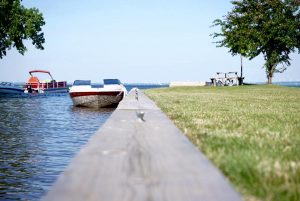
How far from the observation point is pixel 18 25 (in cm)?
5500

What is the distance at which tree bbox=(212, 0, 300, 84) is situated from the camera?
56.9m

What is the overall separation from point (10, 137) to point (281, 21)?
5246cm

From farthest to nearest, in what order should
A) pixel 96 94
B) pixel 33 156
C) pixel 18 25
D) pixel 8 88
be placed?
pixel 8 88 → pixel 18 25 → pixel 96 94 → pixel 33 156

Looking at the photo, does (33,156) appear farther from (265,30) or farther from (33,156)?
(265,30)

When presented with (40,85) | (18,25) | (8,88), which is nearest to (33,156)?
(18,25)

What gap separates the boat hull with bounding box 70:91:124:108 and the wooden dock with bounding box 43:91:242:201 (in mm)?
27864

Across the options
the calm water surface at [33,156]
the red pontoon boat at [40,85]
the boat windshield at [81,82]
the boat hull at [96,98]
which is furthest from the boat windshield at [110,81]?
the red pontoon boat at [40,85]

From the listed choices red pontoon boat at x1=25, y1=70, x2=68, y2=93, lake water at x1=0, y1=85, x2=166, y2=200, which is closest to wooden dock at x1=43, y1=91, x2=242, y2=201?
lake water at x1=0, y1=85, x2=166, y2=200

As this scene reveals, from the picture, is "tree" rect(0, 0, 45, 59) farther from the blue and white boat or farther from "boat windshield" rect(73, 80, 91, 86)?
"boat windshield" rect(73, 80, 91, 86)

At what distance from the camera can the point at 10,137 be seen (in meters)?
14.9

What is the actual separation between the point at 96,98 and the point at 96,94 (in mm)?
371

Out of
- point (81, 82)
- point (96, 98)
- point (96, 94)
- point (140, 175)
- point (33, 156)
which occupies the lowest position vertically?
point (33, 156)

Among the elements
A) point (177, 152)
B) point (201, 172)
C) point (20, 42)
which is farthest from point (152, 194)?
point (20, 42)

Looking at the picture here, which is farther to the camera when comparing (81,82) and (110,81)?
(110,81)
